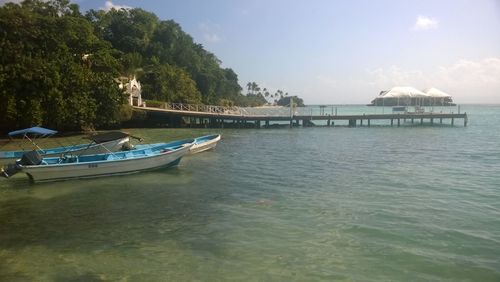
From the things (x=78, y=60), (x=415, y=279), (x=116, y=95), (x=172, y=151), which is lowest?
(x=415, y=279)

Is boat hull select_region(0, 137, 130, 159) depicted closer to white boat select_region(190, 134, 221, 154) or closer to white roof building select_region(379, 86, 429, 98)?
white boat select_region(190, 134, 221, 154)

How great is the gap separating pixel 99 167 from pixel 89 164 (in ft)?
1.67

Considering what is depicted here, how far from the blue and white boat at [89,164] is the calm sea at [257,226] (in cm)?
51

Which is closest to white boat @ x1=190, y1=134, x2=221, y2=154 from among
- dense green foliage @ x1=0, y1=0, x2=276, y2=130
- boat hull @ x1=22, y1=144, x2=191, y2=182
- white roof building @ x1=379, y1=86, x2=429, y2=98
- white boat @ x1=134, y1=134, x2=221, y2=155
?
white boat @ x1=134, y1=134, x2=221, y2=155

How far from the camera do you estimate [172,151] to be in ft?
71.7

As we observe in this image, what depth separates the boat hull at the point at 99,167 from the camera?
730 inches

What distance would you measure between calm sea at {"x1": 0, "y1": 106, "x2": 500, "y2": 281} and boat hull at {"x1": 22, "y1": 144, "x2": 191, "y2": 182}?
45cm

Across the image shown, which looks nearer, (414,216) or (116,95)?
(414,216)

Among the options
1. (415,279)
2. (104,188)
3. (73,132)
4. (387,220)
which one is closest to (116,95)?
(73,132)

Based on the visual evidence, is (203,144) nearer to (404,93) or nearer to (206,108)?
(206,108)

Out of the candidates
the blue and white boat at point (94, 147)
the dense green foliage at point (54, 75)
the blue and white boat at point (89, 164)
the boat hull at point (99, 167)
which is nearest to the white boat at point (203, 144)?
the blue and white boat at point (94, 147)

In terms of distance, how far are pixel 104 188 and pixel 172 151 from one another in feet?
15.8

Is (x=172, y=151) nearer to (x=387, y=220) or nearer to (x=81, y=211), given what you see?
(x=81, y=211)

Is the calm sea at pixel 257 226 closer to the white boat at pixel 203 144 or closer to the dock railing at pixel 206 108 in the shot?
the white boat at pixel 203 144
